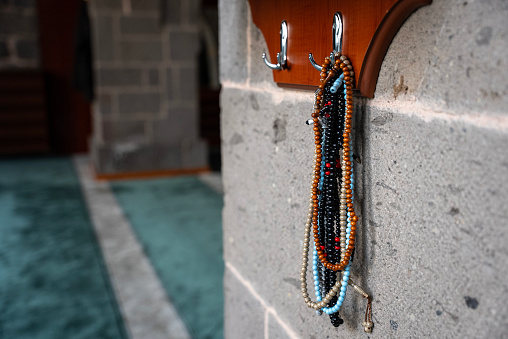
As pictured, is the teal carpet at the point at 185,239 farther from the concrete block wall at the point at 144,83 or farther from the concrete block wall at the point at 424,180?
the concrete block wall at the point at 424,180

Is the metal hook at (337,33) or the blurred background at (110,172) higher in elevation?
the metal hook at (337,33)

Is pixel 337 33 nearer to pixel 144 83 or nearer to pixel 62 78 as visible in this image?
pixel 144 83

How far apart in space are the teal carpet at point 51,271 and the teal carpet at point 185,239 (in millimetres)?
289

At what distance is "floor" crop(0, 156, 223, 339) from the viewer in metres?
2.00

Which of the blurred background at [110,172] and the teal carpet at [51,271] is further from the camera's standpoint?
the blurred background at [110,172]

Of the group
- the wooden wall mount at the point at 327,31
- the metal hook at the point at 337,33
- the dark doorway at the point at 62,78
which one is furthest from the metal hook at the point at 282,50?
the dark doorway at the point at 62,78

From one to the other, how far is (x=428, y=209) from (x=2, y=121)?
541 centimetres

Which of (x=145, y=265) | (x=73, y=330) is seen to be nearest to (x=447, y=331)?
(x=73, y=330)

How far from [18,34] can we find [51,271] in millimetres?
3599

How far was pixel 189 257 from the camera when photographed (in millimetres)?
2645

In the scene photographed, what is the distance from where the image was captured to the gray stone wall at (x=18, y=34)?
16.6ft

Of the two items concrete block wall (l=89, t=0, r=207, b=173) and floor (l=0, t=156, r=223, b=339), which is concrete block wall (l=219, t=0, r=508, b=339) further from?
concrete block wall (l=89, t=0, r=207, b=173)

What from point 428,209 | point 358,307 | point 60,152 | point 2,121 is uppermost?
point 428,209

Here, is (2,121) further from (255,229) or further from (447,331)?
(447,331)
